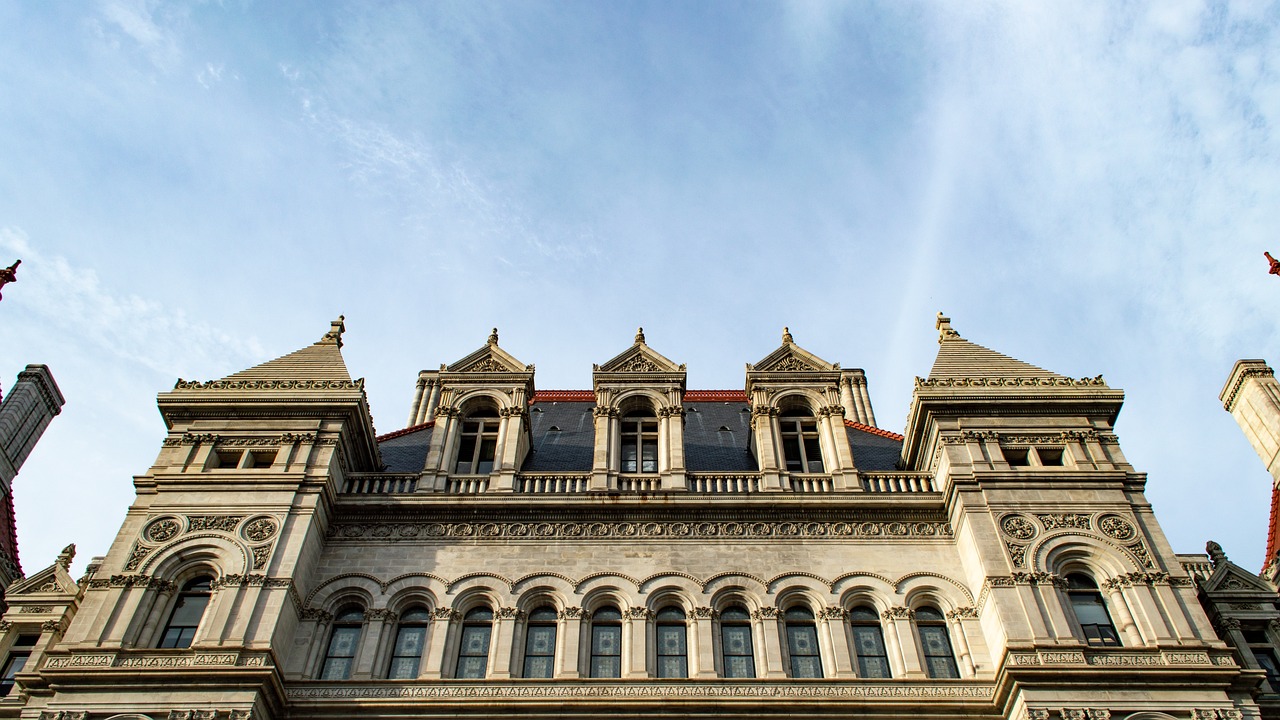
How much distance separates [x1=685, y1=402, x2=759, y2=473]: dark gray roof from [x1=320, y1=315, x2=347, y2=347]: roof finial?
9837 millimetres

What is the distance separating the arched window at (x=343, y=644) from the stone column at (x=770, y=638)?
26.1 ft

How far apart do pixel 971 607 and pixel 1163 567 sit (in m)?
3.79

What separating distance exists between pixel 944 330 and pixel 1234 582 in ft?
32.7

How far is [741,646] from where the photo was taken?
22438 millimetres

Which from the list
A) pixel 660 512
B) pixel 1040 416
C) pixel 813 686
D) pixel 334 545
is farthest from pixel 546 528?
pixel 1040 416

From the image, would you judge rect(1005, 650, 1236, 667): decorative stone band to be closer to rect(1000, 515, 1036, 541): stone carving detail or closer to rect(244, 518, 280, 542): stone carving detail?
rect(1000, 515, 1036, 541): stone carving detail

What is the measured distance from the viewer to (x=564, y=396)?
35.3 metres

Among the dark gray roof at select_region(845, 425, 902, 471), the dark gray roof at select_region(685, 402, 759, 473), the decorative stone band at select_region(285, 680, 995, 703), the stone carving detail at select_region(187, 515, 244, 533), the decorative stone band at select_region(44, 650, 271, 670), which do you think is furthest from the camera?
the dark gray roof at select_region(845, 425, 902, 471)

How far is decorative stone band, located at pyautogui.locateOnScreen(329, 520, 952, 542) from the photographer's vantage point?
24.6 m

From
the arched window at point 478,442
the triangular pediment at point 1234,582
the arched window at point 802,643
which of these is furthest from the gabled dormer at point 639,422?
the triangular pediment at point 1234,582

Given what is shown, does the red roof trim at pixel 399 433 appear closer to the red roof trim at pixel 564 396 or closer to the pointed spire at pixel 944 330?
the red roof trim at pixel 564 396

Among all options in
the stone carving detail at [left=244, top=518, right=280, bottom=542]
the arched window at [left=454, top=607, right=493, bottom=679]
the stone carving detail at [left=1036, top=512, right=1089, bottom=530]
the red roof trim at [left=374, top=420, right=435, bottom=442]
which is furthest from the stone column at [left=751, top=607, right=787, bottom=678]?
the red roof trim at [left=374, top=420, right=435, bottom=442]

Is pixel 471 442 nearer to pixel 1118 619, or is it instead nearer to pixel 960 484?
pixel 960 484

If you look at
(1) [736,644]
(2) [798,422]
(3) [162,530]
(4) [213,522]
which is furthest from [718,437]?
(3) [162,530]
